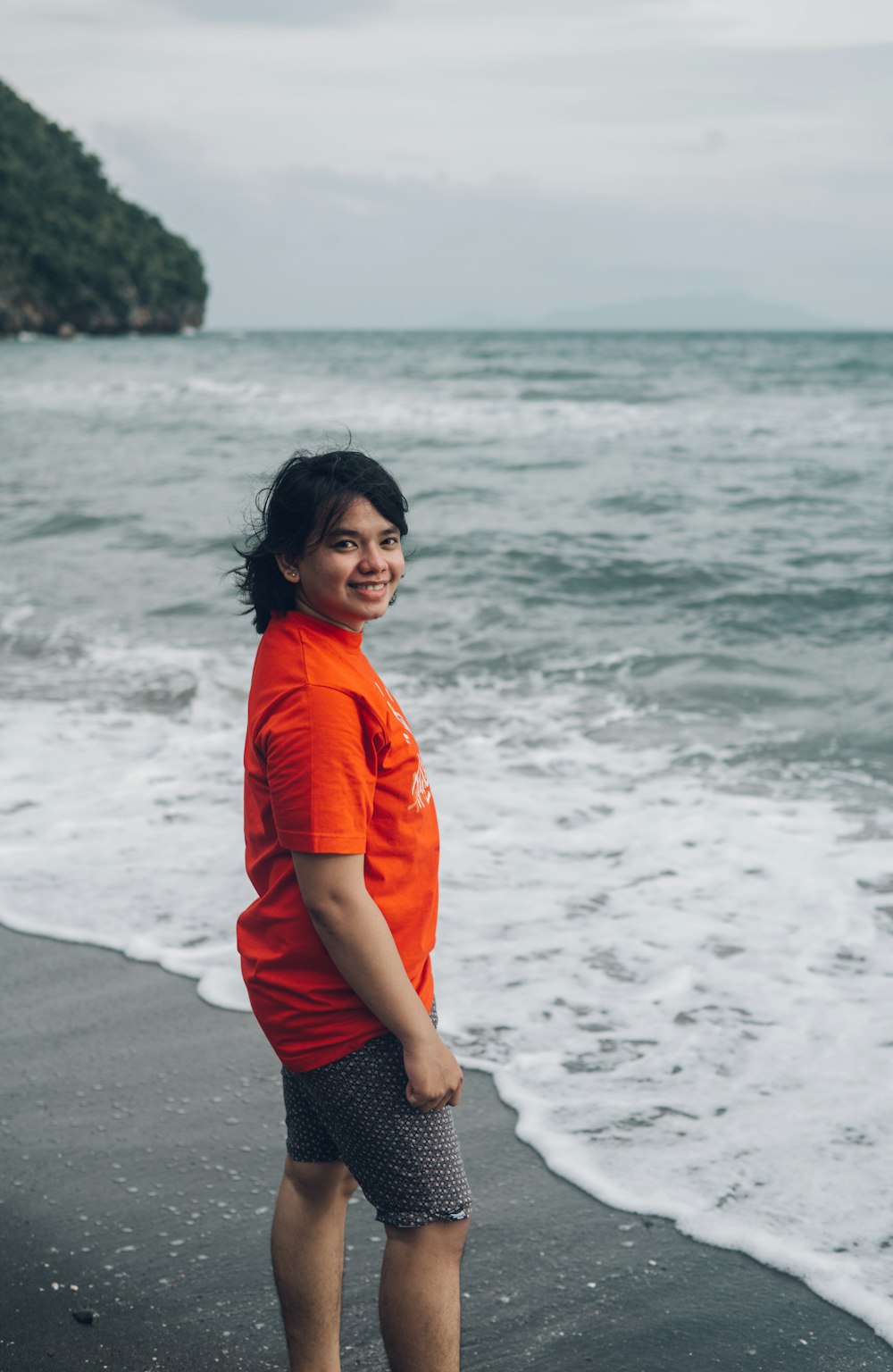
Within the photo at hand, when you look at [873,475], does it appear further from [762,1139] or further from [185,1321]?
[185,1321]

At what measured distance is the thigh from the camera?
65.8 inches

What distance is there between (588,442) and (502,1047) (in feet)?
55.1

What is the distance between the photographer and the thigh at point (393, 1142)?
5.49 ft

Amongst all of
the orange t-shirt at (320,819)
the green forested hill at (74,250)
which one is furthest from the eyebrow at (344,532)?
the green forested hill at (74,250)

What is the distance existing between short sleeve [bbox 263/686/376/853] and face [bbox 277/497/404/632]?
0.18 m

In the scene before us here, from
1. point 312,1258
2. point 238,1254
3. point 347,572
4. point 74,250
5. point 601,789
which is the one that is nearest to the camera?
point 347,572

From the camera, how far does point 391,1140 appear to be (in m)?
1.68

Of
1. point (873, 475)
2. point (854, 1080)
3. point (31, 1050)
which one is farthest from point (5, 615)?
point (873, 475)

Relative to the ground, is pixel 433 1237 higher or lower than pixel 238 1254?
higher

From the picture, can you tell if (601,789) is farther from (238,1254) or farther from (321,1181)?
(321,1181)

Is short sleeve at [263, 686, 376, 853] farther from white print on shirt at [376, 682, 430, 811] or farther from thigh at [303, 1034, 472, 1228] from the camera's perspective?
thigh at [303, 1034, 472, 1228]

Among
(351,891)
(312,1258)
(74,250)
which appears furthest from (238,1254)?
(74,250)

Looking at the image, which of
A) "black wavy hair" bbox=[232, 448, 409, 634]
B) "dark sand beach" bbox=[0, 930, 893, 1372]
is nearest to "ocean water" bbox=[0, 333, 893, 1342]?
"dark sand beach" bbox=[0, 930, 893, 1372]

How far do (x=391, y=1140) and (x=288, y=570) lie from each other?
0.82m
